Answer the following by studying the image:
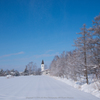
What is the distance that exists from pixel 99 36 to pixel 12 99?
401 inches

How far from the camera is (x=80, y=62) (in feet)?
49.8

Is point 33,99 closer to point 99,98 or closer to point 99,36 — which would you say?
point 99,98

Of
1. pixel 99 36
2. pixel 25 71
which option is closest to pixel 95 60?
pixel 99 36

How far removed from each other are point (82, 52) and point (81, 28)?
341 centimetres

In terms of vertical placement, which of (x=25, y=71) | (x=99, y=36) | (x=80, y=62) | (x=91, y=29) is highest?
(x=91, y=29)

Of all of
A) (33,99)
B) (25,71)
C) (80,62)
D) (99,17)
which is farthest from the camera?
(25,71)

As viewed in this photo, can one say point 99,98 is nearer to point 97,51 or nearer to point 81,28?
point 97,51

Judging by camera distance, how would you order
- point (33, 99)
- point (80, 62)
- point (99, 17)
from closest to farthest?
point (33, 99) < point (99, 17) < point (80, 62)

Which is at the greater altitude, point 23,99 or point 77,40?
point 77,40

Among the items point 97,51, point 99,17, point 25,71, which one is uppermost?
point 99,17

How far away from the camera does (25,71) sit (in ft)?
308

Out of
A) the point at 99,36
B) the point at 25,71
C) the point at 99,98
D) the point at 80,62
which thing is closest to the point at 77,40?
the point at 80,62

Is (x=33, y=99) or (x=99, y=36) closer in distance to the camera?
(x=33, y=99)

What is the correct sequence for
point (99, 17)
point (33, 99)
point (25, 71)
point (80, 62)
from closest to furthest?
point (33, 99)
point (99, 17)
point (80, 62)
point (25, 71)
